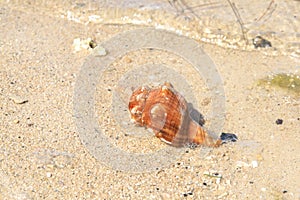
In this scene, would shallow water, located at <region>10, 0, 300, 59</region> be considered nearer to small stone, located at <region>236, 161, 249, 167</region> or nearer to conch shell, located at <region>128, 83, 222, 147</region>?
conch shell, located at <region>128, 83, 222, 147</region>

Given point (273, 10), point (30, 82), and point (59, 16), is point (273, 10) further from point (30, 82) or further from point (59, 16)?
point (30, 82)

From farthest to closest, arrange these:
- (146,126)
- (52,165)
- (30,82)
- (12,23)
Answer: (12,23) < (30,82) < (146,126) < (52,165)

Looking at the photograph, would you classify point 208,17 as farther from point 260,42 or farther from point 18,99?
point 18,99

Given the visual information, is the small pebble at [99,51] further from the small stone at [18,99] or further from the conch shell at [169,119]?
the conch shell at [169,119]

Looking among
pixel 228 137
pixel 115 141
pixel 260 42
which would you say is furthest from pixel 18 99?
pixel 260 42

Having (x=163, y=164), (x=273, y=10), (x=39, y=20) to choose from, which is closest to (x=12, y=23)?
(x=39, y=20)

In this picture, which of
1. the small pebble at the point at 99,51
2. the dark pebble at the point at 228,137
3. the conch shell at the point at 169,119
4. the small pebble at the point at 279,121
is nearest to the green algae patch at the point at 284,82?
the small pebble at the point at 279,121

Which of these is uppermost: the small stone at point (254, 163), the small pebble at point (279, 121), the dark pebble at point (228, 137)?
the small pebble at point (279, 121)
